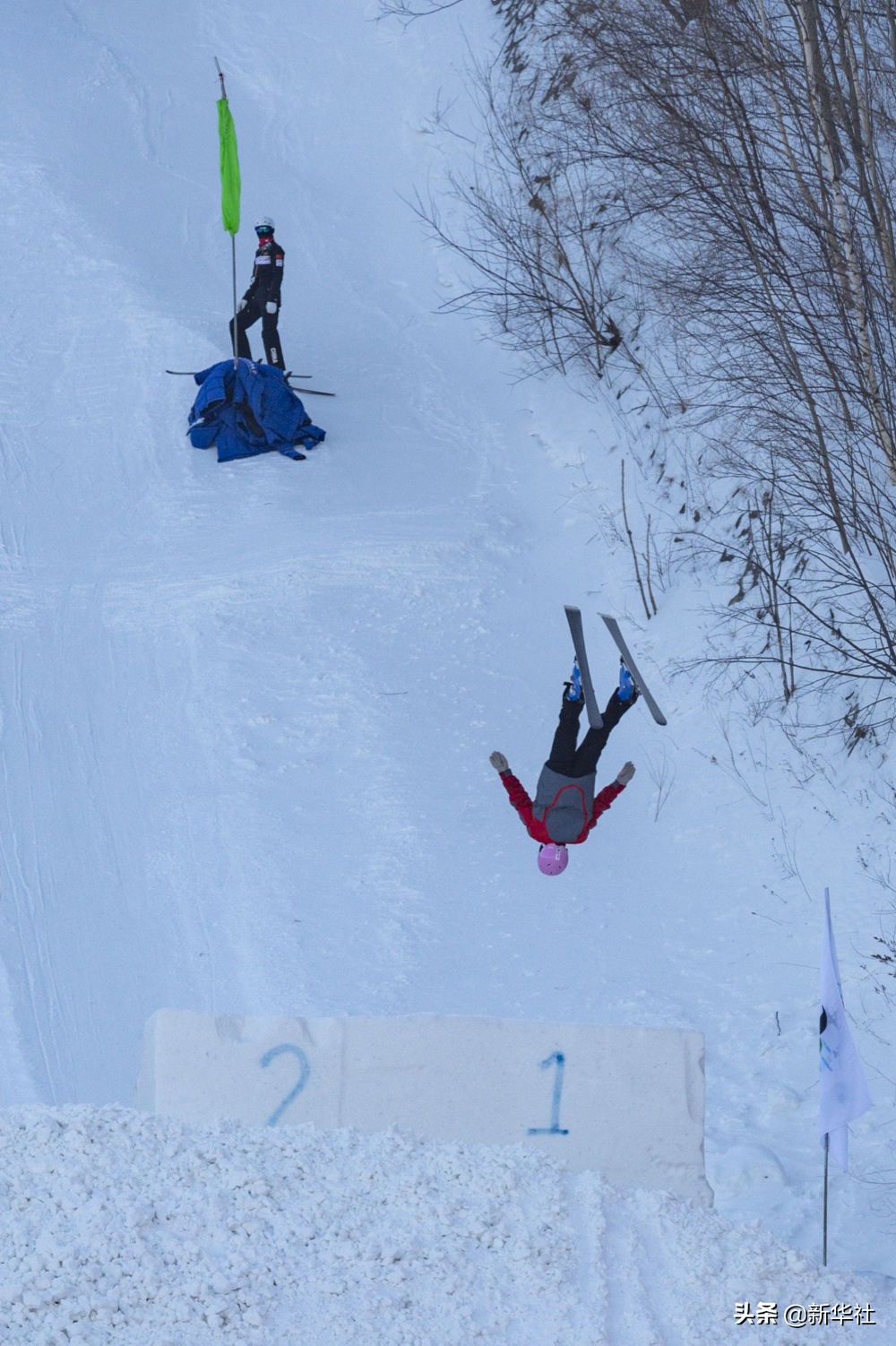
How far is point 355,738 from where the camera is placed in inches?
402

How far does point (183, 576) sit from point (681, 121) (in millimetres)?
5768

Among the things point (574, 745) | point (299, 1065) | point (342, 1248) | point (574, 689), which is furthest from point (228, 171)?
point (342, 1248)

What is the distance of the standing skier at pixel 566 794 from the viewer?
7.61 m

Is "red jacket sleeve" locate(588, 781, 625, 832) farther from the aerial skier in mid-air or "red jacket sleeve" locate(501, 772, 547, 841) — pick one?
"red jacket sleeve" locate(501, 772, 547, 841)

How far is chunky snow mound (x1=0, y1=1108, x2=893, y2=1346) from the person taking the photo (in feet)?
14.6

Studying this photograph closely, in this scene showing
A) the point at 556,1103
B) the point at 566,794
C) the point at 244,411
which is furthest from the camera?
the point at 244,411

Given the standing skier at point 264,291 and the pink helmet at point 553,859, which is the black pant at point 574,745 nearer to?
the pink helmet at point 553,859

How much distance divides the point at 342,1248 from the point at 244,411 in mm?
9680

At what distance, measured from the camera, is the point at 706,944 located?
8.95 metres

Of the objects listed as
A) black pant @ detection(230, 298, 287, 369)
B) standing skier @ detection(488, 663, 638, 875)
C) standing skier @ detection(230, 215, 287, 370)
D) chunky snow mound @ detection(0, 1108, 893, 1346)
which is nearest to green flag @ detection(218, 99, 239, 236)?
standing skier @ detection(230, 215, 287, 370)

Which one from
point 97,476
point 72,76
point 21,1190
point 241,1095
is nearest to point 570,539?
point 97,476

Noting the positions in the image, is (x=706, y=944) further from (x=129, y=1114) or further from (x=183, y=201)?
(x=183, y=201)

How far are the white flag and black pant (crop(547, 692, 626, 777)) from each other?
1891 millimetres

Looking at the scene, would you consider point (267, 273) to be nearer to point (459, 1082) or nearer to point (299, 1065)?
point (299, 1065)
